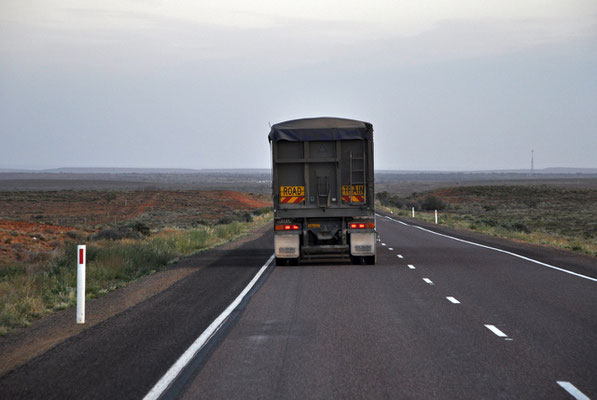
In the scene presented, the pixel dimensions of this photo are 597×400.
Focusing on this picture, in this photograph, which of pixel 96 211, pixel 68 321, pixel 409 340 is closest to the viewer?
pixel 409 340

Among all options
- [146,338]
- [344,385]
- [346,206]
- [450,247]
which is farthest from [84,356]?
[450,247]

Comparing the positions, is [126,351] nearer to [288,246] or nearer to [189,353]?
[189,353]

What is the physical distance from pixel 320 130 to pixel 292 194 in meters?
1.84

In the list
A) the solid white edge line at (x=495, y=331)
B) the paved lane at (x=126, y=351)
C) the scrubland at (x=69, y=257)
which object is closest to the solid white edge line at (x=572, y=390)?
the solid white edge line at (x=495, y=331)

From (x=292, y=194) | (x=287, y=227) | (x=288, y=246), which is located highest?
(x=292, y=194)

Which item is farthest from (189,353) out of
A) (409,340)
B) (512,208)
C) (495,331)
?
(512,208)

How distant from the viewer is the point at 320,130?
19.9m

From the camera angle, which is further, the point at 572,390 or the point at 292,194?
the point at 292,194

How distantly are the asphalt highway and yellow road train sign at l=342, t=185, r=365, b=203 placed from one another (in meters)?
2.97

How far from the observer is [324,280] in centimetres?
1695

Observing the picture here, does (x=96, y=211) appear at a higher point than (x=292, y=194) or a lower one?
lower

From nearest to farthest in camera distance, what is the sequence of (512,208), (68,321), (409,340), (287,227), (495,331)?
1. (409,340)
2. (495,331)
3. (68,321)
4. (287,227)
5. (512,208)

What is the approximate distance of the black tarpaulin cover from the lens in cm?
1972

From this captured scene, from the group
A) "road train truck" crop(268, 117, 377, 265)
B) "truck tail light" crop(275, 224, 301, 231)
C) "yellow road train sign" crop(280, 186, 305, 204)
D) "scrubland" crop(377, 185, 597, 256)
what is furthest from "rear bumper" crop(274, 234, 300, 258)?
"scrubland" crop(377, 185, 597, 256)
